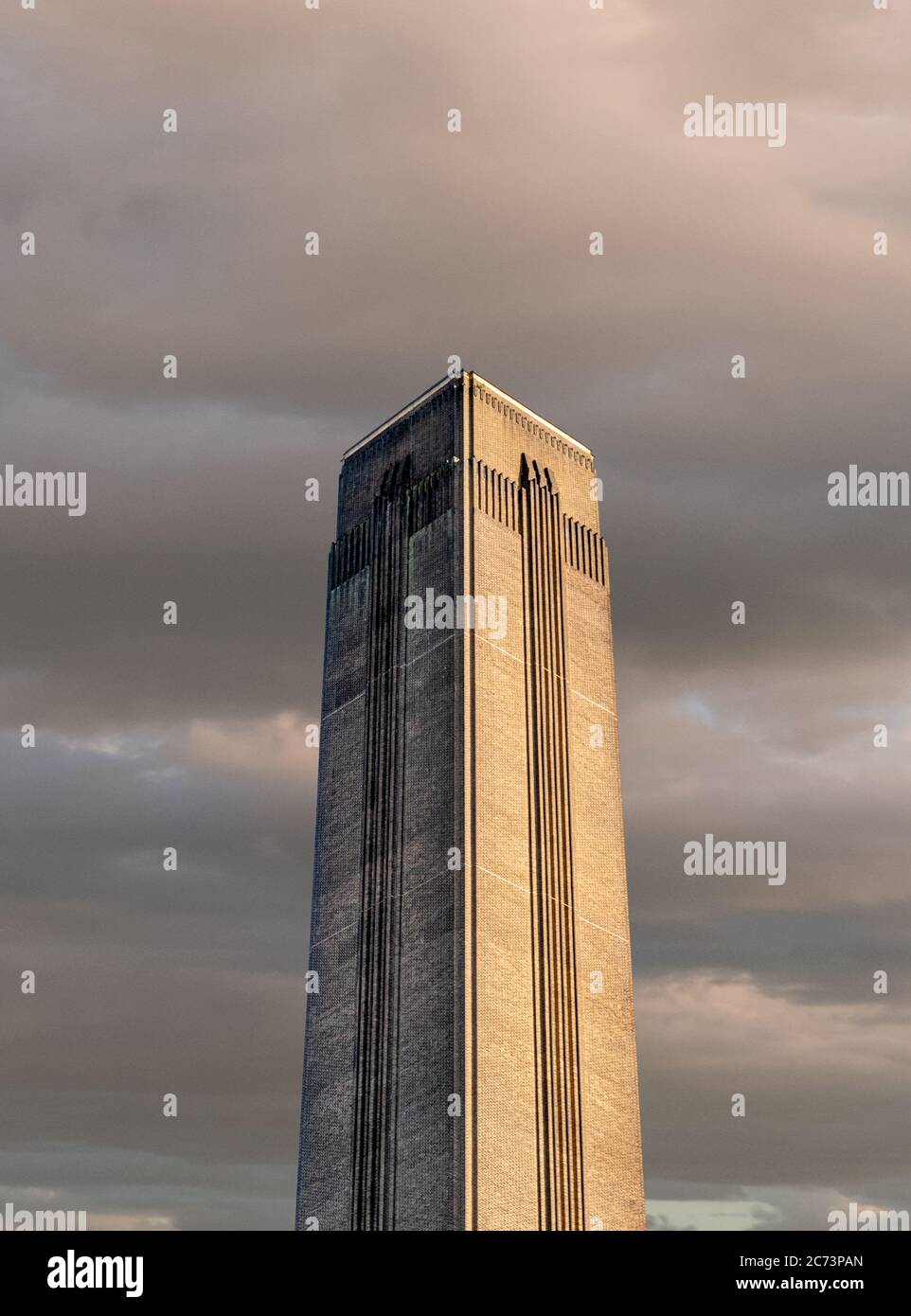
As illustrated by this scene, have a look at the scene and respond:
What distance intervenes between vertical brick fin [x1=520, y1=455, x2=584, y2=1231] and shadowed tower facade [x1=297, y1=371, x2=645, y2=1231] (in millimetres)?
103

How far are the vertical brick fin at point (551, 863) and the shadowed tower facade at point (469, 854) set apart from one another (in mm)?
103

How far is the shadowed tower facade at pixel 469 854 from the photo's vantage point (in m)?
70.7

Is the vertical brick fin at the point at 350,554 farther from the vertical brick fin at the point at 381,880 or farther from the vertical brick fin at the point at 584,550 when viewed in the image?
the vertical brick fin at the point at 584,550

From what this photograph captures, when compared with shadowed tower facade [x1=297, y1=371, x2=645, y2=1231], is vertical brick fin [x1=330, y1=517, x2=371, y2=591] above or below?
above

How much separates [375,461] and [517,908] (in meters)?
26.7

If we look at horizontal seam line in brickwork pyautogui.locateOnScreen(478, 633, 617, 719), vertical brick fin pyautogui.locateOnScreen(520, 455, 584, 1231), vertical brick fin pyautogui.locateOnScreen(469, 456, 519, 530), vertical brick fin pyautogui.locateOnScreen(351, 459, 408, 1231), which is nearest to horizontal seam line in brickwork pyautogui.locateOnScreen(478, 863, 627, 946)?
vertical brick fin pyautogui.locateOnScreen(520, 455, 584, 1231)

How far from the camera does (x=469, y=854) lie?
7331 cm

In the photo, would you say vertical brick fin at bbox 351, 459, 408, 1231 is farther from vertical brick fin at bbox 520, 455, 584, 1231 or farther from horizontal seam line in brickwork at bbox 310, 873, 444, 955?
vertical brick fin at bbox 520, 455, 584, 1231

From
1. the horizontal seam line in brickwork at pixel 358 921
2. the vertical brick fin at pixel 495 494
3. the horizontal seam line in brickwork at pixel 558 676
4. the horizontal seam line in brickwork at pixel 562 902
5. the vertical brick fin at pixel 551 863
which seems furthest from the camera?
the vertical brick fin at pixel 495 494

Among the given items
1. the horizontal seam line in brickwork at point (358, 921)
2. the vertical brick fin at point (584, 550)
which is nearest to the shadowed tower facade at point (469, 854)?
the horizontal seam line in brickwork at point (358, 921)

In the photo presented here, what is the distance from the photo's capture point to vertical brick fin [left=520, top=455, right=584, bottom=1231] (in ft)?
235
